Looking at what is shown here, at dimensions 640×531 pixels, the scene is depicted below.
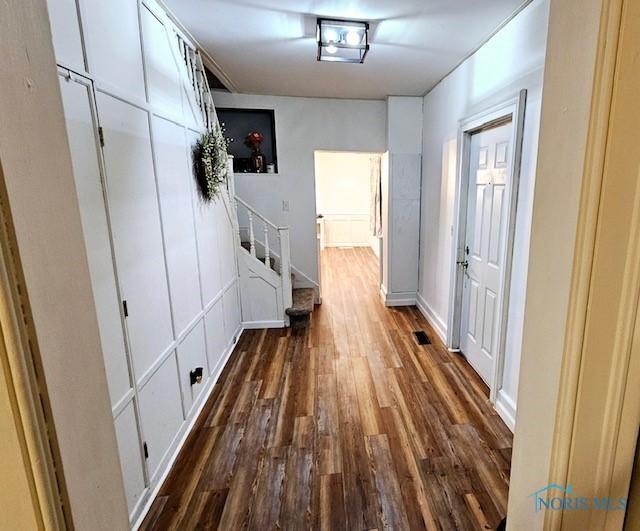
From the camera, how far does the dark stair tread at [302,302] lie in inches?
146

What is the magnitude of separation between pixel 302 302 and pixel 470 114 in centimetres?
253

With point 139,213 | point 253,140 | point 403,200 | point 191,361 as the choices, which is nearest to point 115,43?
point 139,213

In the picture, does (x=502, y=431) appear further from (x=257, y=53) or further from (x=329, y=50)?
(x=257, y=53)

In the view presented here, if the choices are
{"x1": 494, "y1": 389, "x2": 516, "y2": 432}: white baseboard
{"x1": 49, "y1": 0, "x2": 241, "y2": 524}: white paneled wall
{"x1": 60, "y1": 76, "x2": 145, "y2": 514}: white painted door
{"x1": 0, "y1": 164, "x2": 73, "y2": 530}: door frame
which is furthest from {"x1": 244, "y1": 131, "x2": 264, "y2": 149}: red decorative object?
{"x1": 0, "y1": 164, "x2": 73, "y2": 530}: door frame

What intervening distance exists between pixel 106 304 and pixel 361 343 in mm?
2494

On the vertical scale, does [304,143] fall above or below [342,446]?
above

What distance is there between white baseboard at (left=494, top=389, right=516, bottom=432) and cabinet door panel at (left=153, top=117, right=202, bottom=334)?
2206mm

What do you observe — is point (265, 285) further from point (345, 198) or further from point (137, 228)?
point (345, 198)

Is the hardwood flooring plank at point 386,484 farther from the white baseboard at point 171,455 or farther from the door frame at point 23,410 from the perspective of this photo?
the door frame at point 23,410

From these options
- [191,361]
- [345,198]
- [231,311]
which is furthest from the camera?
[345,198]

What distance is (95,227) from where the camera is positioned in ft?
4.30

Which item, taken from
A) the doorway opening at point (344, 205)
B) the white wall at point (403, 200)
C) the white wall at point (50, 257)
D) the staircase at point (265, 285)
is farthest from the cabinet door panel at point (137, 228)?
the doorway opening at point (344, 205)

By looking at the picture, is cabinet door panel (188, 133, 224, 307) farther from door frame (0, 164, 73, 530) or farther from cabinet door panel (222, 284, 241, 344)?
door frame (0, 164, 73, 530)

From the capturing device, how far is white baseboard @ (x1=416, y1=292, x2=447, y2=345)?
3399 mm
